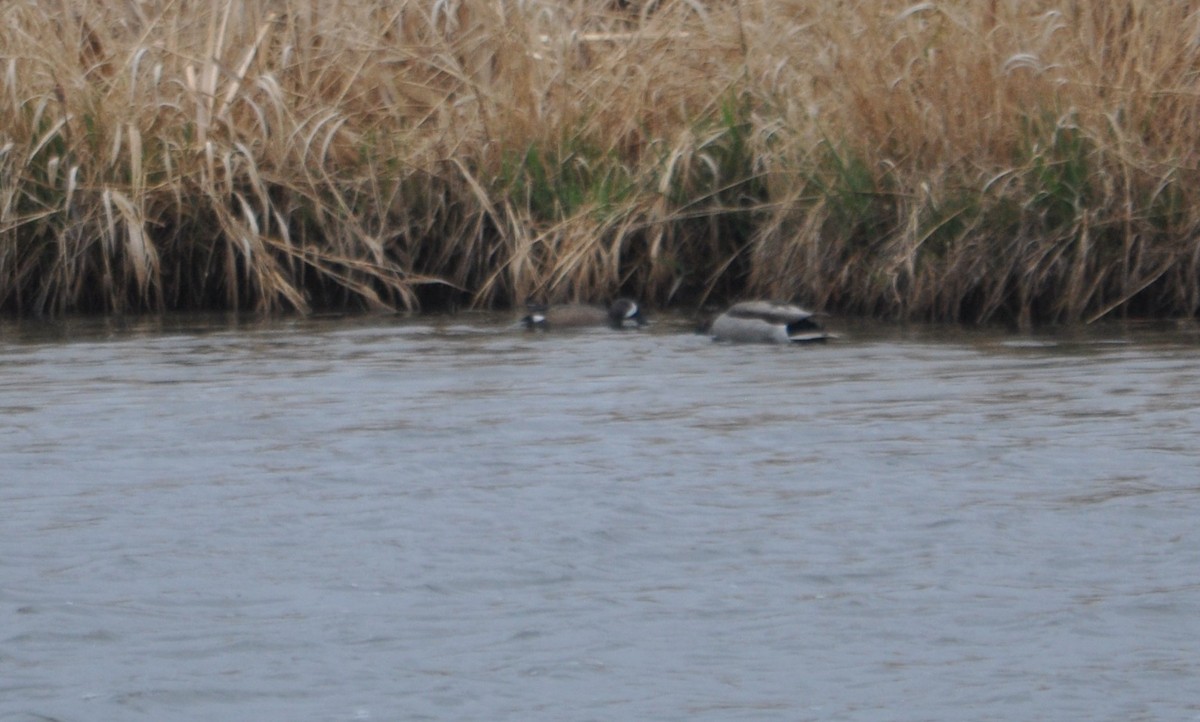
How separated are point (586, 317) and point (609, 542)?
501 centimetres

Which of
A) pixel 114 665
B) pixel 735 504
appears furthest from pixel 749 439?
pixel 114 665

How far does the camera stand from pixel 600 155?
11.6 m

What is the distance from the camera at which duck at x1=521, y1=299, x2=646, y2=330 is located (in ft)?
34.1

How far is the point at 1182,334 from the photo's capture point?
9383 mm

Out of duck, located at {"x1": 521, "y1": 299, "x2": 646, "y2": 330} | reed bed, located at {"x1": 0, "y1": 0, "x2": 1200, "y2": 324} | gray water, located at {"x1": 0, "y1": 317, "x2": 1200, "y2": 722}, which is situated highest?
reed bed, located at {"x1": 0, "y1": 0, "x2": 1200, "y2": 324}

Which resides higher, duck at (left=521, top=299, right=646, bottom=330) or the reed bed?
the reed bed

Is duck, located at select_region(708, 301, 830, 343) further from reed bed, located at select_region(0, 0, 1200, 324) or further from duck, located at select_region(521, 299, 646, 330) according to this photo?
reed bed, located at select_region(0, 0, 1200, 324)

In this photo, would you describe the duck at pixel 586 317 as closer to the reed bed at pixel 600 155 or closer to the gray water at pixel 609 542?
the reed bed at pixel 600 155

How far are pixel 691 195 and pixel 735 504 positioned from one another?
556 centimetres

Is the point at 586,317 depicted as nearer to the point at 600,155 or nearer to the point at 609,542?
the point at 600,155

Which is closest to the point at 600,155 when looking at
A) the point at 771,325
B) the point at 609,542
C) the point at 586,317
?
the point at 586,317

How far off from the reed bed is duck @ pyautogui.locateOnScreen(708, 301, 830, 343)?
0.75 meters

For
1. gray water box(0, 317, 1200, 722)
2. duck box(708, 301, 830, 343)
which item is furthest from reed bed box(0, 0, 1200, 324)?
gray water box(0, 317, 1200, 722)

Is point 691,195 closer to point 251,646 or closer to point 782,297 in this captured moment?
point 782,297
